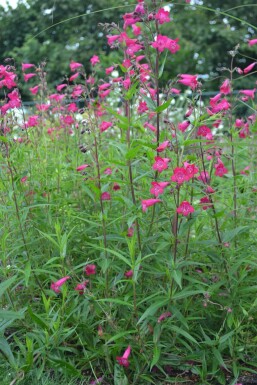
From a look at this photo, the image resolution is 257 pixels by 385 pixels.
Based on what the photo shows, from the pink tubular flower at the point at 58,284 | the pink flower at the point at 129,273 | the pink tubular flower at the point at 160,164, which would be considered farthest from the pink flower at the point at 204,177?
the pink tubular flower at the point at 58,284

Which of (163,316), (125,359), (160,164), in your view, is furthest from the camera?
(125,359)

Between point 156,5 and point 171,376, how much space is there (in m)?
1.96

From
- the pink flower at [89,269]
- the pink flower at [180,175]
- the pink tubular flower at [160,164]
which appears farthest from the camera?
the pink flower at [89,269]

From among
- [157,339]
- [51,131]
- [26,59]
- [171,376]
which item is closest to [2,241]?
[157,339]

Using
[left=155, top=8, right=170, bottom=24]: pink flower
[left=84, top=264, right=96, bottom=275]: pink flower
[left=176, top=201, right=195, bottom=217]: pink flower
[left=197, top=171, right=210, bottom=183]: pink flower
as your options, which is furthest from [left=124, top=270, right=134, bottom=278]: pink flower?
[left=155, top=8, right=170, bottom=24]: pink flower

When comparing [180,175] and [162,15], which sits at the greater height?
[162,15]

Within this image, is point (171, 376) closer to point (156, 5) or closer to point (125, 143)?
point (125, 143)

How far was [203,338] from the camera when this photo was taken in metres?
3.77

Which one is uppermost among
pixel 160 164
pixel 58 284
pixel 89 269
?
pixel 160 164

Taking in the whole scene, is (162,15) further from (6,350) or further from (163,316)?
(6,350)

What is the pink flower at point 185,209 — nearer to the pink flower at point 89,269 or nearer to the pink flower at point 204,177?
the pink flower at point 204,177

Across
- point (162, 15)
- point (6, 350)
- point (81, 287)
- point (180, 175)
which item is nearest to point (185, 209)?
point (180, 175)

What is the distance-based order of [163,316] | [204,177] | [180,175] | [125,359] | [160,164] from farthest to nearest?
[204,177]
[125,359]
[163,316]
[160,164]
[180,175]

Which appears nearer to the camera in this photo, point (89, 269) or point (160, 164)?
point (160, 164)
